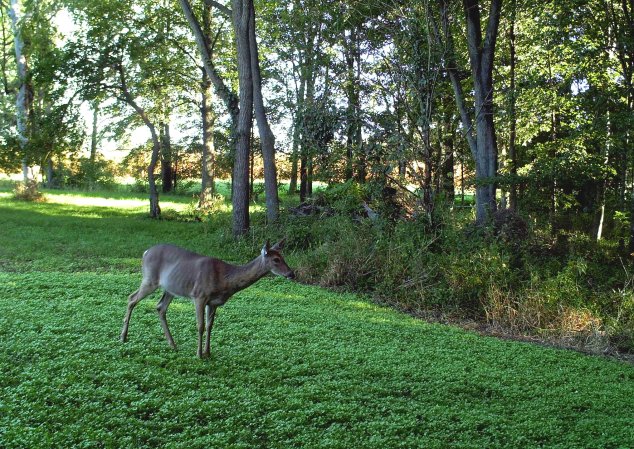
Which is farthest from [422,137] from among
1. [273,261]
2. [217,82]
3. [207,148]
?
[207,148]

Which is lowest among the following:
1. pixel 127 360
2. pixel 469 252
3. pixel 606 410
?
pixel 606 410

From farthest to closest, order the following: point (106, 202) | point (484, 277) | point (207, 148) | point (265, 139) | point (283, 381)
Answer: point (106, 202)
point (207, 148)
point (265, 139)
point (484, 277)
point (283, 381)

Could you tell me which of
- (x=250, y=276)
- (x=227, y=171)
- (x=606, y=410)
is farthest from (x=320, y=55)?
(x=227, y=171)

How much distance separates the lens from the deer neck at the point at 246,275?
17.1 ft

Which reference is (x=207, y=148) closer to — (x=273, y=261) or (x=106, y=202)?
(x=106, y=202)

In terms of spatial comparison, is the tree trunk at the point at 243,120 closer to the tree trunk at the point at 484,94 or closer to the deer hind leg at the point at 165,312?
the tree trunk at the point at 484,94

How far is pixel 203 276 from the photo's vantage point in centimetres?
514

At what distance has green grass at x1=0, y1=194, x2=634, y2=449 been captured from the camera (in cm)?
383

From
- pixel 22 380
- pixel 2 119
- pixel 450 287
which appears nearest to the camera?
pixel 22 380

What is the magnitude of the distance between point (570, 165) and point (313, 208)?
21.2 ft

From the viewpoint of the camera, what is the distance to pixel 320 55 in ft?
50.0

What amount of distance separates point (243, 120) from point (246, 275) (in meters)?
9.61

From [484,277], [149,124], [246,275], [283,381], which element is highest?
[149,124]

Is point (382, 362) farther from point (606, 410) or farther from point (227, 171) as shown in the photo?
point (227, 171)
